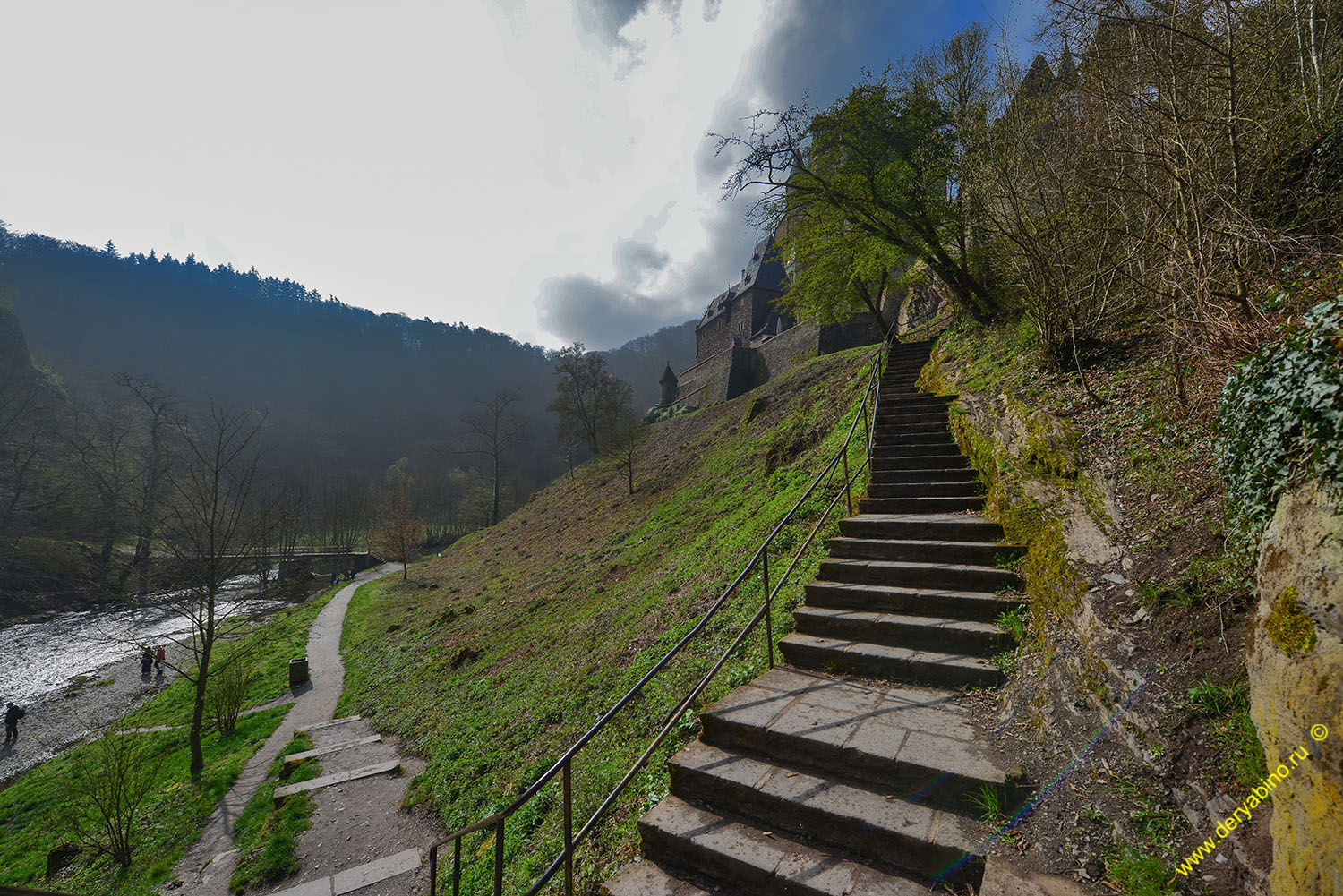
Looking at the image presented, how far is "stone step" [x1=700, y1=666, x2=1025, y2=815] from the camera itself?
287cm

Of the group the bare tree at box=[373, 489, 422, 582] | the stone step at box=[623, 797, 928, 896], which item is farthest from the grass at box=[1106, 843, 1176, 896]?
the bare tree at box=[373, 489, 422, 582]

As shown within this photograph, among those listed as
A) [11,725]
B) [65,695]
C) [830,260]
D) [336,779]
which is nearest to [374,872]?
[336,779]

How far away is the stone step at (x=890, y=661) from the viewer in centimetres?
386

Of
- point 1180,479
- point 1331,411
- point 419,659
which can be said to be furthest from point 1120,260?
point 419,659

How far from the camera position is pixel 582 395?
40062mm

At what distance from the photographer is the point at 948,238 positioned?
1149cm

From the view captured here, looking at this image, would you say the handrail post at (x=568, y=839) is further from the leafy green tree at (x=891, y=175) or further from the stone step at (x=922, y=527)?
the leafy green tree at (x=891, y=175)

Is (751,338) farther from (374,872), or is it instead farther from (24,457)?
(24,457)

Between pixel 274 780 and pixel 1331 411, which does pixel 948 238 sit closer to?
pixel 1331 411

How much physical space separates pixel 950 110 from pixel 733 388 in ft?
70.6

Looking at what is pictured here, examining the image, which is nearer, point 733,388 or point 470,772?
point 470,772

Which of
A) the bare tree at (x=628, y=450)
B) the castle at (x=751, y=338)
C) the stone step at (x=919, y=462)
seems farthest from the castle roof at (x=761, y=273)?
the stone step at (x=919, y=462)

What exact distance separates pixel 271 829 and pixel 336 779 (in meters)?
0.99

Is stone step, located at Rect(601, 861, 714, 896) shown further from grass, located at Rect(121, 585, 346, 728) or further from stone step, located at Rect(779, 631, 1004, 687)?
grass, located at Rect(121, 585, 346, 728)
